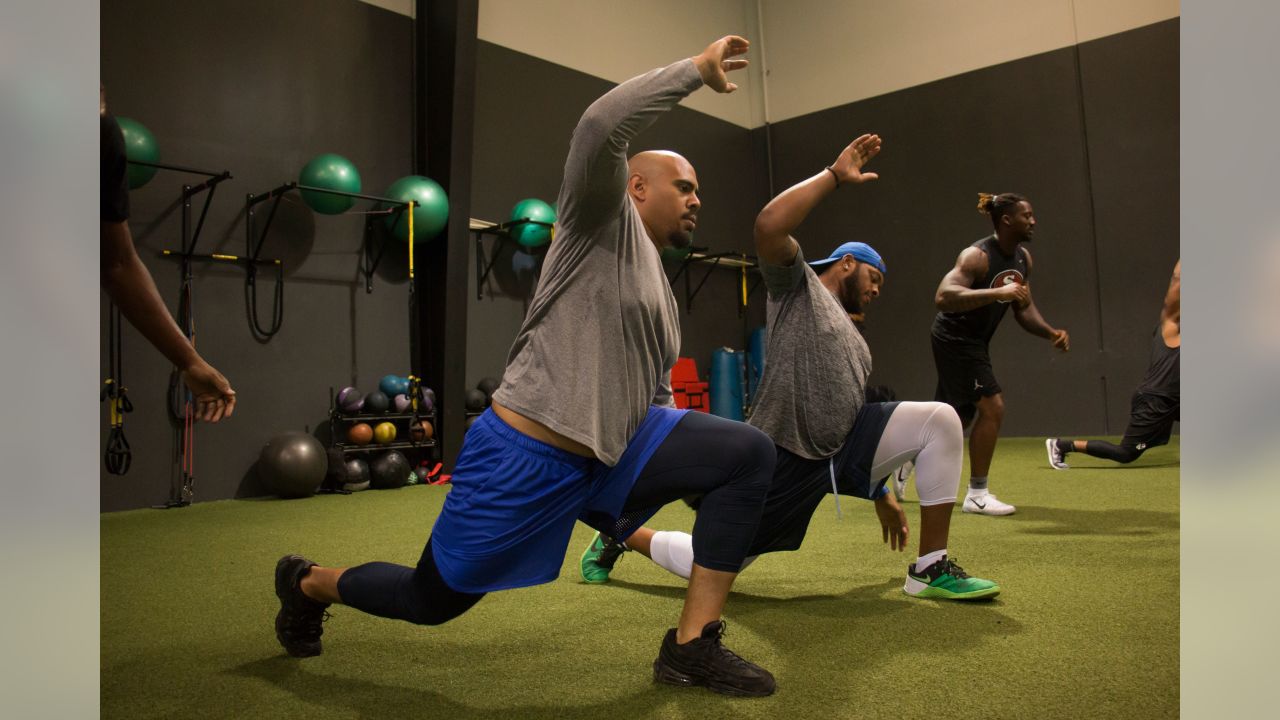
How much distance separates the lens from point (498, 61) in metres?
7.90

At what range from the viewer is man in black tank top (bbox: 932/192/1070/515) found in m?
4.16

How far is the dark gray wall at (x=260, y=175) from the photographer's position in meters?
5.52

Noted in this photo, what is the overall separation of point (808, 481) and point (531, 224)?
5.03 m

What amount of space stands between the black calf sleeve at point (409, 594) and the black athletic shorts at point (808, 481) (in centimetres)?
94

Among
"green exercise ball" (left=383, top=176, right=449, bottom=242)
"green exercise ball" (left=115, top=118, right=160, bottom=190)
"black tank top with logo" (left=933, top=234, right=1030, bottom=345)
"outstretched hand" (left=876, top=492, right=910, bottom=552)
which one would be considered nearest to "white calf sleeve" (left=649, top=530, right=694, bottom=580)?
"outstretched hand" (left=876, top=492, right=910, bottom=552)

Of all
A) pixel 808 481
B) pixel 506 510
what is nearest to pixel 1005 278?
pixel 808 481

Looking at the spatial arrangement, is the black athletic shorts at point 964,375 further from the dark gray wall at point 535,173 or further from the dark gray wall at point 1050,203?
the dark gray wall at point 1050,203

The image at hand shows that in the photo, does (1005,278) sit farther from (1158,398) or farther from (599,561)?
(599,561)

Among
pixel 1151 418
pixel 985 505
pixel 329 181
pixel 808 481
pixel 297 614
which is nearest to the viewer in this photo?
pixel 297 614

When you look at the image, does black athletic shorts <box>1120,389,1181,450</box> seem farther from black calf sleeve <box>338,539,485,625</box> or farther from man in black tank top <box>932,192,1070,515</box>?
black calf sleeve <box>338,539,485,625</box>

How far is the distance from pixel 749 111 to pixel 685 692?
32.2ft

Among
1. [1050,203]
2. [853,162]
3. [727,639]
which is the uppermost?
[1050,203]

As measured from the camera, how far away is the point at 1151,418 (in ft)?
16.7
